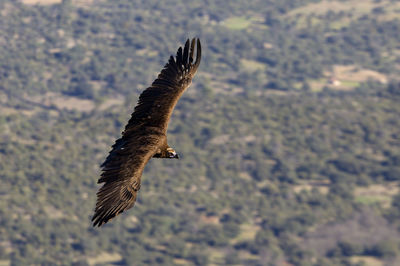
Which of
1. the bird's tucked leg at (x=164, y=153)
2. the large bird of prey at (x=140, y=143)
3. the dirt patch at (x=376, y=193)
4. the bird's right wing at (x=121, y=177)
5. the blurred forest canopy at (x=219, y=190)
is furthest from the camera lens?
the dirt patch at (x=376, y=193)

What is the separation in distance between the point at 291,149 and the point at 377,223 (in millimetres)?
40968

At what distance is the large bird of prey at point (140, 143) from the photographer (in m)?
20.4

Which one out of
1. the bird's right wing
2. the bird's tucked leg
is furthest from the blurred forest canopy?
the bird's right wing

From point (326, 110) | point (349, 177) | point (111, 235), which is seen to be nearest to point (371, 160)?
point (349, 177)

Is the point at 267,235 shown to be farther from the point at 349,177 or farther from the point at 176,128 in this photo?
the point at 176,128

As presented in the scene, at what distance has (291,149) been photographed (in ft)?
593

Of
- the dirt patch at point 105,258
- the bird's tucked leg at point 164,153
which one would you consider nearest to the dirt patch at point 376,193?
the dirt patch at point 105,258

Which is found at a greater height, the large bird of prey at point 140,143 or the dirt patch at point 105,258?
the dirt patch at point 105,258

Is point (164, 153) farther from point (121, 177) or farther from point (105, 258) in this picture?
point (105, 258)

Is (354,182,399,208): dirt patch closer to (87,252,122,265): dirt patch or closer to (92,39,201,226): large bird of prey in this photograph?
(87,252,122,265): dirt patch

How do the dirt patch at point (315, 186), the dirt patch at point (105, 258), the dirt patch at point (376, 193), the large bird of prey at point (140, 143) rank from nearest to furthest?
1. the large bird of prey at point (140, 143)
2. the dirt patch at point (105, 258)
3. the dirt patch at point (376, 193)
4. the dirt patch at point (315, 186)

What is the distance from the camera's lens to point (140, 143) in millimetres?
22828

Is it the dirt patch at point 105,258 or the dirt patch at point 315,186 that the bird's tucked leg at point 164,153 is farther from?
the dirt patch at point 315,186

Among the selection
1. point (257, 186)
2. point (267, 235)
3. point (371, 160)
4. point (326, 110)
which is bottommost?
point (267, 235)
